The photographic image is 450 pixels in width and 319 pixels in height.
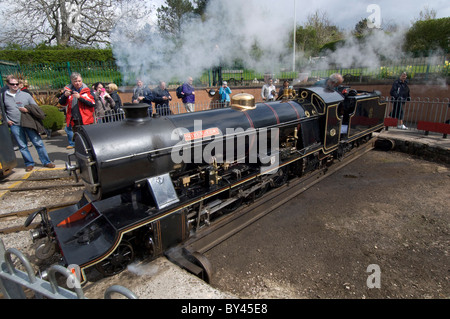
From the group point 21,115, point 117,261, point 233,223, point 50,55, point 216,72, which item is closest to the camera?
point 117,261

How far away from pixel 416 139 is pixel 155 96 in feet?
Answer: 27.4

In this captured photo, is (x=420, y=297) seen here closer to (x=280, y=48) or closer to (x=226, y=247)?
(x=226, y=247)

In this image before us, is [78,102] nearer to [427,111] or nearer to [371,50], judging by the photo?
[427,111]

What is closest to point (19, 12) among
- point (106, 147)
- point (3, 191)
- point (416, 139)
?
point (3, 191)

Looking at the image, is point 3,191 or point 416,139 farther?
point 416,139

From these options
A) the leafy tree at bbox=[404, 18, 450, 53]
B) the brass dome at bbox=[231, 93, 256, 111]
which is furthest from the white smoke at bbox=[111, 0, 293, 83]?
the leafy tree at bbox=[404, 18, 450, 53]

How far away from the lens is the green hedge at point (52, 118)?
10.8m

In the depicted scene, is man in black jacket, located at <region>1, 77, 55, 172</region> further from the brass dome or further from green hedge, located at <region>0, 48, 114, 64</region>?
green hedge, located at <region>0, 48, 114, 64</region>

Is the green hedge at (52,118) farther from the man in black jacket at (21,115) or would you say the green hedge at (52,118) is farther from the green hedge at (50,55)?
the green hedge at (50,55)

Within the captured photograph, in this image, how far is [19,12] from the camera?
2048 cm

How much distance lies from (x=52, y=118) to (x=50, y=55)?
30.5ft

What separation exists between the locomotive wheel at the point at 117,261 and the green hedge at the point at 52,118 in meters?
9.68

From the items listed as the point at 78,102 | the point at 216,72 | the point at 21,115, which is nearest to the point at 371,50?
the point at 216,72

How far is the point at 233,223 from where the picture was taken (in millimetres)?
4414
